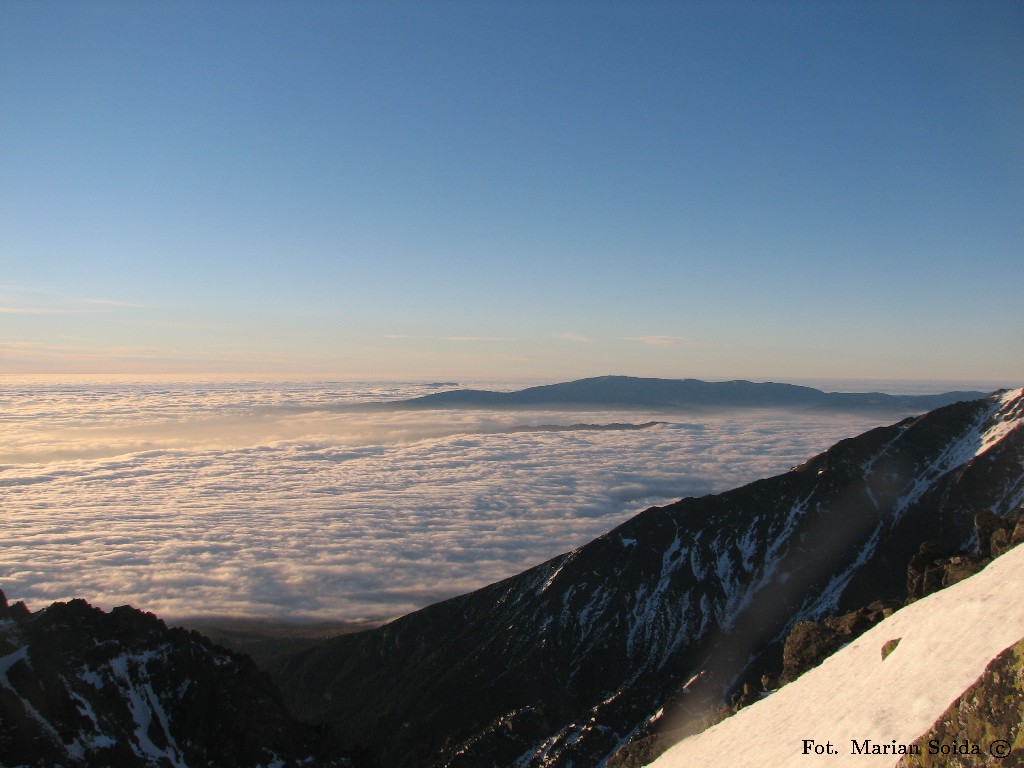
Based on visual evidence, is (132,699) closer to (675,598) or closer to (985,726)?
(985,726)

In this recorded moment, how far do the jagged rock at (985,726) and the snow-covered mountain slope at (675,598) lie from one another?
368 ft

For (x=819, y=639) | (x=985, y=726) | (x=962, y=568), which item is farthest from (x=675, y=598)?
(x=985, y=726)

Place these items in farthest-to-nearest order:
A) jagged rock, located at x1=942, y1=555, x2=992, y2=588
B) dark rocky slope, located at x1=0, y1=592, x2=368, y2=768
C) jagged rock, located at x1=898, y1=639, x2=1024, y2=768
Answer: dark rocky slope, located at x1=0, y1=592, x2=368, y2=768, jagged rock, located at x1=942, y1=555, x2=992, y2=588, jagged rock, located at x1=898, y1=639, x2=1024, y2=768

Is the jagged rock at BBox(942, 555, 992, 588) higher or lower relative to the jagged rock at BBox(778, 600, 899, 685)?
higher

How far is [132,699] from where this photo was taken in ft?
253

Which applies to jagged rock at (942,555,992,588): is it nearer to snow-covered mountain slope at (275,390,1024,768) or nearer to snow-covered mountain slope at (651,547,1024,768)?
snow-covered mountain slope at (651,547,1024,768)

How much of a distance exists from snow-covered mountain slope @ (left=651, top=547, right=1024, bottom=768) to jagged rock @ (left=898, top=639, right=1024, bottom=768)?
0.24 m

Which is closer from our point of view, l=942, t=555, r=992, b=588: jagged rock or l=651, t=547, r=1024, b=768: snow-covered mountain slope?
l=651, t=547, r=1024, b=768: snow-covered mountain slope

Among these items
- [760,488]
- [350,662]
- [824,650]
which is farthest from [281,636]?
[824,650]

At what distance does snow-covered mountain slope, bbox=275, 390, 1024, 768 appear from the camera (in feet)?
471

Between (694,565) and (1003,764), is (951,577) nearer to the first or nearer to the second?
(1003,764)

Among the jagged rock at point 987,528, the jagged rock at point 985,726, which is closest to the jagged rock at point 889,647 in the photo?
the jagged rock at point 985,726

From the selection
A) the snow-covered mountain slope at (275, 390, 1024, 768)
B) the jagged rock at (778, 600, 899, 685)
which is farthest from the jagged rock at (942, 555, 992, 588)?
the snow-covered mountain slope at (275, 390, 1024, 768)

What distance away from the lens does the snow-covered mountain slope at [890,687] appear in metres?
21.5
